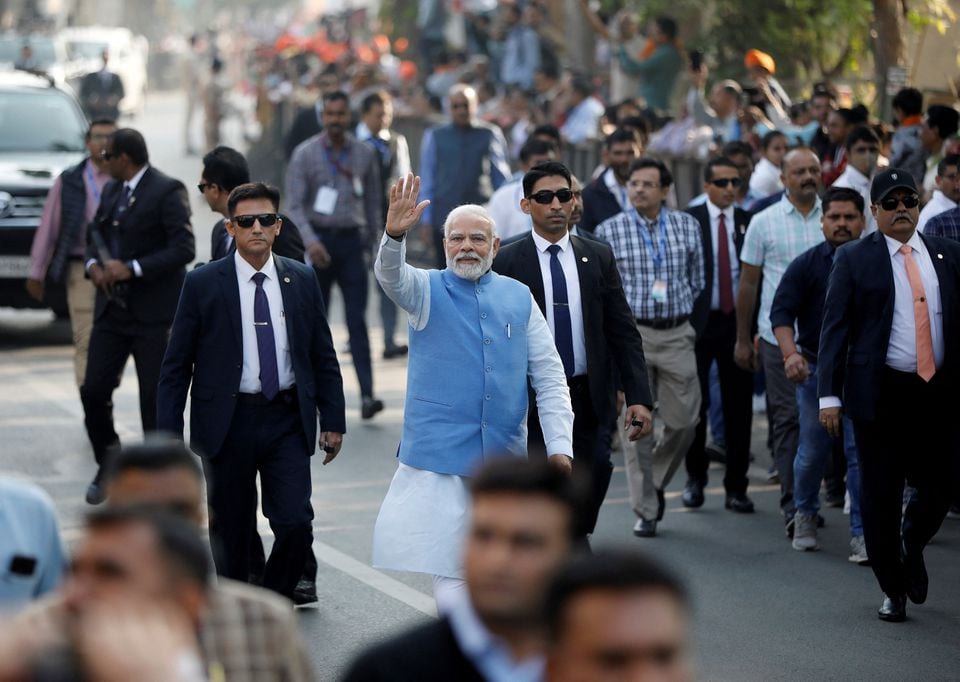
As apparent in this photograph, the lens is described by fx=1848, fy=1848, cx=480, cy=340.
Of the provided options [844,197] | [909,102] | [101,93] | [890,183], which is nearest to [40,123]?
[909,102]

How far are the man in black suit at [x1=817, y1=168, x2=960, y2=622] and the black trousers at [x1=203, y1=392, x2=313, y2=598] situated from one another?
8.00 feet

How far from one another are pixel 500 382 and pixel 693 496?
12.4 feet

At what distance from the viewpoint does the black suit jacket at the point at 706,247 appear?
10602 millimetres

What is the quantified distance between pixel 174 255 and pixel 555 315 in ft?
9.50

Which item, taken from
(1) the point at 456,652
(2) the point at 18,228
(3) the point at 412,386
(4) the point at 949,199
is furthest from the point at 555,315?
(2) the point at 18,228

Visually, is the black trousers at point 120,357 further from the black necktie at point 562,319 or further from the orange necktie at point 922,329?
the orange necktie at point 922,329

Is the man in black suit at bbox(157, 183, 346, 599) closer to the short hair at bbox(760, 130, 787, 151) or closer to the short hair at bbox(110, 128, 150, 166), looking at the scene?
the short hair at bbox(110, 128, 150, 166)

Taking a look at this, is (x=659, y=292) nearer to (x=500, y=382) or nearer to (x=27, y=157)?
(x=500, y=382)

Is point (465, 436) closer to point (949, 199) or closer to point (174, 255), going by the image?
point (174, 255)

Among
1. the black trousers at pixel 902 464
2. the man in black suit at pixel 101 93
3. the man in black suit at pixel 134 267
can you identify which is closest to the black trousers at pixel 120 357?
the man in black suit at pixel 134 267

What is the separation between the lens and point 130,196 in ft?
32.9

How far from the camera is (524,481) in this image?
11.7ft

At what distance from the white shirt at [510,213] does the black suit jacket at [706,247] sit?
160 centimetres

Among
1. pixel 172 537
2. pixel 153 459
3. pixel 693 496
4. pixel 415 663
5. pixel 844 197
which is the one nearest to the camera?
pixel 172 537
